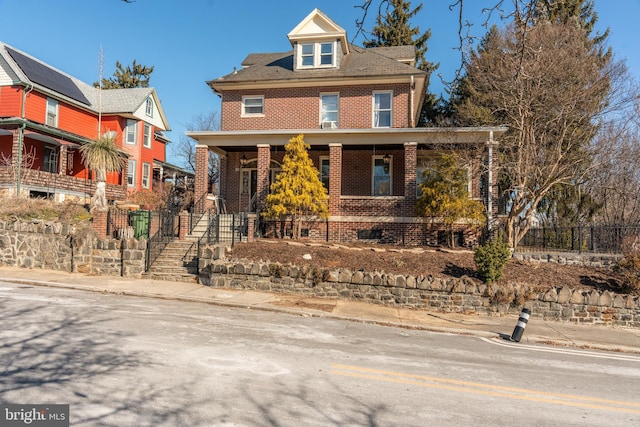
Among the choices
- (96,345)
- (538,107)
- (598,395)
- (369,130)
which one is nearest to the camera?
(598,395)

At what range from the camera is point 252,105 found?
66.8 ft

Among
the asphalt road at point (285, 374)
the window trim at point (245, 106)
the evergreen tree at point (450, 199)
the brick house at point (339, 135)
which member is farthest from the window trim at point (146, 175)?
the asphalt road at point (285, 374)

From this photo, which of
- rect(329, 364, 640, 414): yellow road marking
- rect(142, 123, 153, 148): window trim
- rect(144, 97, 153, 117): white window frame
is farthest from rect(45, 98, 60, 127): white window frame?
rect(329, 364, 640, 414): yellow road marking

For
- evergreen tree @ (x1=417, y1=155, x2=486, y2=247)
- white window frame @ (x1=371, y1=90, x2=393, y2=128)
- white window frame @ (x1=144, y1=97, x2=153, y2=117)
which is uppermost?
white window frame @ (x1=144, y1=97, x2=153, y2=117)

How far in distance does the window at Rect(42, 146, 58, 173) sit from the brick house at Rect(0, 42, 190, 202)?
0.06 m

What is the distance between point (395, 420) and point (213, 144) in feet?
54.0

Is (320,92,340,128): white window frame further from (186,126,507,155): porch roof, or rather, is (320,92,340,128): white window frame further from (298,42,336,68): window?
(186,126,507,155): porch roof

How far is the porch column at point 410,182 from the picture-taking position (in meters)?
16.7

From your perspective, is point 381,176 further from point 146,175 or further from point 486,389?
point 146,175

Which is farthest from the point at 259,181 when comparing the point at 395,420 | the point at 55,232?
the point at 395,420

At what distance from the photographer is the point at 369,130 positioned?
1695 cm

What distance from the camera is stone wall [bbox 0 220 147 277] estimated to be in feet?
43.7

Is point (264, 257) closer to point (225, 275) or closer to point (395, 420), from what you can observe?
Result: point (225, 275)

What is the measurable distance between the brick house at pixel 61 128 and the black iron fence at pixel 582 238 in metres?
24.9
